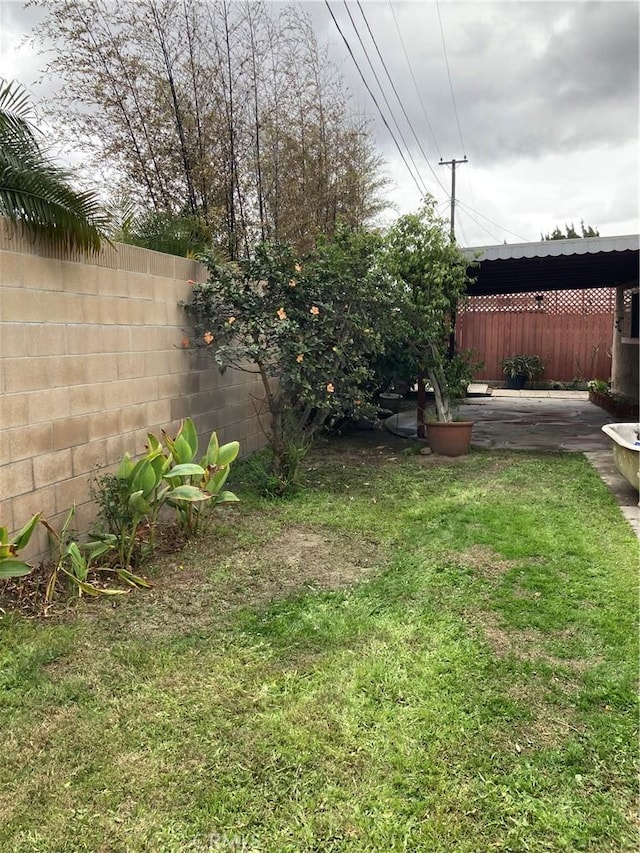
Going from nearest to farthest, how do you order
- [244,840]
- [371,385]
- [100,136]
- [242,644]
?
[244,840] → [242,644] → [100,136] → [371,385]

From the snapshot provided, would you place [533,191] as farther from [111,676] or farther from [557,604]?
[111,676]

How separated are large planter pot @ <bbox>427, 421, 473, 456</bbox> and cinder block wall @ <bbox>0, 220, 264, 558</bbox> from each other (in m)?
2.98

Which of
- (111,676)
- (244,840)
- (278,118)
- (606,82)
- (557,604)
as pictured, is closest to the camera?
(244,840)

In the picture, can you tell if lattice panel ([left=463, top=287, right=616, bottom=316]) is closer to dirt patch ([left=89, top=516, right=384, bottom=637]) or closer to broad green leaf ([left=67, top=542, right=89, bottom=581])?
dirt patch ([left=89, top=516, right=384, bottom=637])

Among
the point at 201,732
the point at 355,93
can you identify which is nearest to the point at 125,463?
the point at 201,732

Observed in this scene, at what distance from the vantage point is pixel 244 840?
5.56ft

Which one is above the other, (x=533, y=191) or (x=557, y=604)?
(x=533, y=191)

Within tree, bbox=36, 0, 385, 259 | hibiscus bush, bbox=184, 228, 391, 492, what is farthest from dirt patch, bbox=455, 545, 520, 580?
tree, bbox=36, 0, 385, 259

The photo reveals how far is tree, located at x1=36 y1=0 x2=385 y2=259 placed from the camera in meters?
5.98

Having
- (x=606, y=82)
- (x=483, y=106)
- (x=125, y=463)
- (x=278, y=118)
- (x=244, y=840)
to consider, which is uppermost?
(x=483, y=106)

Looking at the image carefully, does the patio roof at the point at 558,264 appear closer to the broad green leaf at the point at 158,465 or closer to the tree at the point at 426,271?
the tree at the point at 426,271

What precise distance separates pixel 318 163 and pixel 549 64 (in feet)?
9.57

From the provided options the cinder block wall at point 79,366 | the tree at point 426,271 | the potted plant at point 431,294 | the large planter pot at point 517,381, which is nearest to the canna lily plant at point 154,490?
the cinder block wall at point 79,366

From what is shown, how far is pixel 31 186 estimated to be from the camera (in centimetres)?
307
